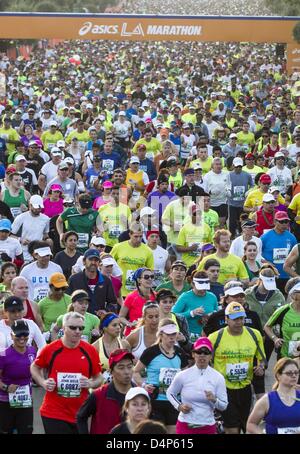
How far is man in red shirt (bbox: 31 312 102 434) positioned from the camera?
1000 centimetres

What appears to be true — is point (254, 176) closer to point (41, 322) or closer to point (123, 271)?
point (123, 271)

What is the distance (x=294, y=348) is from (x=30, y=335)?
2265 mm

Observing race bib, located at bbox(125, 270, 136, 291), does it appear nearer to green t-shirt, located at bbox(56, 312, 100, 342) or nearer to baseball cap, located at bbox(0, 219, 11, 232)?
baseball cap, located at bbox(0, 219, 11, 232)

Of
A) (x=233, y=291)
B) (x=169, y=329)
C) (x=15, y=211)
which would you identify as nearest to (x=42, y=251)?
(x=233, y=291)

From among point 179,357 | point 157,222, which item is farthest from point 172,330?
point 157,222

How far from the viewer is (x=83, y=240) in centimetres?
1612

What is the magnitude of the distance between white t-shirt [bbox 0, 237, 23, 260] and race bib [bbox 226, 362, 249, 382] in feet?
15.2

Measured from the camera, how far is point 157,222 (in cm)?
1677

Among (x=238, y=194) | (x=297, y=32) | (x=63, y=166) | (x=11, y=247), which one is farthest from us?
(x=297, y=32)

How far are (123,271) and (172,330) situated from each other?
408 centimetres

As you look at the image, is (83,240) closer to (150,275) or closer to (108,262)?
(108,262)

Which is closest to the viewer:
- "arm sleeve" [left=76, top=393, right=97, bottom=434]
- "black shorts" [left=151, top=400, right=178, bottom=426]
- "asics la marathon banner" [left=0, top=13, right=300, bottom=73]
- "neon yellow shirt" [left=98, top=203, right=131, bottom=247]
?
"arm sleeve" [left=76, top=393, right=97, bottom=434]

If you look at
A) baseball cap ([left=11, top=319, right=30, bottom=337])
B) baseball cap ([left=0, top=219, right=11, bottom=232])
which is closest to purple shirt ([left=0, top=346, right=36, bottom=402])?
baseball cap ([left=11, top=319, right=30, bottom=337])

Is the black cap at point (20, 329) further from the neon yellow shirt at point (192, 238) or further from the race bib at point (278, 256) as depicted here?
the race bib at point (278, 256)
